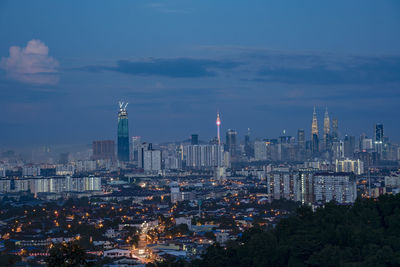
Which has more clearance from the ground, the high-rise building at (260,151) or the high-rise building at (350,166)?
the high-rise building at (260,151)

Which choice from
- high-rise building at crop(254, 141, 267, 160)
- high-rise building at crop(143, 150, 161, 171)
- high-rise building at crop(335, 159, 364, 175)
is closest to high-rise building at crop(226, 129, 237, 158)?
high-rise building at crop(254, 141, 267, 160)

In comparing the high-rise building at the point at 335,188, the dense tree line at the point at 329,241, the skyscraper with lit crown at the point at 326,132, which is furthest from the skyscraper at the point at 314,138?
the dense tree line at the point at 329,241

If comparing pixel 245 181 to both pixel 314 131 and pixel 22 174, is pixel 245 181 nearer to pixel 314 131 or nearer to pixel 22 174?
pixel 22 174

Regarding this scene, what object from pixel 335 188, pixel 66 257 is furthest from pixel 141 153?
pixel 66 257

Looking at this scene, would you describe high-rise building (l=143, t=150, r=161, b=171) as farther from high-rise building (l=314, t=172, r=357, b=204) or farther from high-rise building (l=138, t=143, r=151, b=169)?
high-rise building (l=314, t=172, r=357, b=204)

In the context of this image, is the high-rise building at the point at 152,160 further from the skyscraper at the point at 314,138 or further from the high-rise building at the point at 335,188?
the high-rise building at the point at 335,188

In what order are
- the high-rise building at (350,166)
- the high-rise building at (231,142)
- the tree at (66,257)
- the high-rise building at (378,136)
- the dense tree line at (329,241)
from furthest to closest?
the high-rise building at (231,142)
the high-rise building at (378,136)
the high-rise building at (350,166)
the dense tree line at (329,241)
the tree at (66,257)
